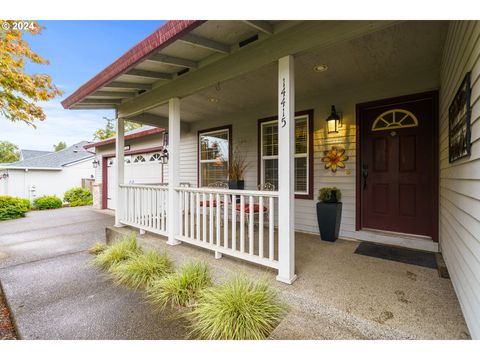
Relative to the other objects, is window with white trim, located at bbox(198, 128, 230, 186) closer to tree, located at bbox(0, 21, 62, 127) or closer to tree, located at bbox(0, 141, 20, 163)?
tree, located at bbox(0, 21, 62, 127)

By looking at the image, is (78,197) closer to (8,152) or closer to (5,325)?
(5,325)

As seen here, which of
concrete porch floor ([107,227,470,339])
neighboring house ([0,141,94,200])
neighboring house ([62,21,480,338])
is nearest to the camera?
concrete porch floor ([107,227,470,339])

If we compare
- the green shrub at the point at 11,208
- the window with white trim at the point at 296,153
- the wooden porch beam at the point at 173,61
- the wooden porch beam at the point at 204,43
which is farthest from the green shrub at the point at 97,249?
the green shrub at the point at 11,208

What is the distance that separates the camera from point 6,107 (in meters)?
4.08

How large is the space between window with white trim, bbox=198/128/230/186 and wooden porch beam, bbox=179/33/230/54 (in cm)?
272

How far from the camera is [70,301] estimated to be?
2656mm

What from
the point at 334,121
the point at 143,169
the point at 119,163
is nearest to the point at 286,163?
the point at 334,121

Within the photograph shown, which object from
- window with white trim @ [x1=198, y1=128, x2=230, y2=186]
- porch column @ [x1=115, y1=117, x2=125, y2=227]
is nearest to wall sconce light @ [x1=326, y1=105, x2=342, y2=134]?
window with white trim @ [x1=198, y1=128, x2=230, y2=186]

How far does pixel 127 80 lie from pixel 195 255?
2906 millimetres

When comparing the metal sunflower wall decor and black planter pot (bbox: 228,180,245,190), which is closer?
the metal sunflower wall decor

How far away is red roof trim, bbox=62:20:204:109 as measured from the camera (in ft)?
7.08
